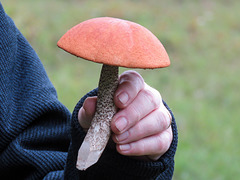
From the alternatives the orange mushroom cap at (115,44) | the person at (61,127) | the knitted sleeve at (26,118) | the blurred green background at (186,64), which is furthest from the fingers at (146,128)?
the blurred green background at (186,64)

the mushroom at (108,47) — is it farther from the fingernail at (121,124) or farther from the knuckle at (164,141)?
the knuckle at (164,141)

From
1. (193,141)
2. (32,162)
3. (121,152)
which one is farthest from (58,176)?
(193,141)

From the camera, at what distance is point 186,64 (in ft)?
13.3

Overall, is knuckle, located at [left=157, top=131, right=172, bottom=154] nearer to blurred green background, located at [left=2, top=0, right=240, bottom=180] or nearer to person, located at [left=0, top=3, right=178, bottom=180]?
person, located at [left=0, top=3, right=178, bottom=180]

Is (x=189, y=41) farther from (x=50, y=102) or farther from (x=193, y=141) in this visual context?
(x=50, y=102)

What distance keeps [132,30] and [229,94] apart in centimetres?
310

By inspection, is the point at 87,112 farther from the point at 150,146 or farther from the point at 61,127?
the point at 61,127

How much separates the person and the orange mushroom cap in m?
0.15

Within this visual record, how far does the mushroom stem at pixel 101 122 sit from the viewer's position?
30.1 inches

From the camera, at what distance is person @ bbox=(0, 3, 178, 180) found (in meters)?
0.82

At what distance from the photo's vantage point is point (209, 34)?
4801 millimetres

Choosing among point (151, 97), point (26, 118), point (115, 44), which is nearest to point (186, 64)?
point (26, 118)

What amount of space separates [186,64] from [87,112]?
11.0 ft

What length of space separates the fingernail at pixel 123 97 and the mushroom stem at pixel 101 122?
27 mm
